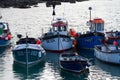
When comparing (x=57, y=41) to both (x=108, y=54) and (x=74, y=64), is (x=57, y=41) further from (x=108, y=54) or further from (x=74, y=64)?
(x=74, y=64)

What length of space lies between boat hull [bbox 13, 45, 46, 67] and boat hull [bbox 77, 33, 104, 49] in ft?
33.3

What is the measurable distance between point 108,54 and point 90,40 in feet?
30.6

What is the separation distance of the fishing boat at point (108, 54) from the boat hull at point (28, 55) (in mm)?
6831

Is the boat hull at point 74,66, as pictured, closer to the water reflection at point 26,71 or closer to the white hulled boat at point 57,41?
the water reflection at point 26,71

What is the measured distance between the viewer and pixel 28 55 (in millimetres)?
46281

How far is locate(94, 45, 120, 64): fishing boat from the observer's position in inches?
1813

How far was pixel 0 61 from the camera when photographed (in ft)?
164

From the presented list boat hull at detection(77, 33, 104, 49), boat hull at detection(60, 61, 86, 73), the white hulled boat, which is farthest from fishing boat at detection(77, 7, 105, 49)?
boat hull at detection(60, 61, 86, 73)

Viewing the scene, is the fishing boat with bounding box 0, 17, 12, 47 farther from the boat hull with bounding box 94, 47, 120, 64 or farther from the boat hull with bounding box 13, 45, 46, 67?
the boat hull with bounding box 94, 47, 120, 64

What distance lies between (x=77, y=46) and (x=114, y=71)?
44.6ft

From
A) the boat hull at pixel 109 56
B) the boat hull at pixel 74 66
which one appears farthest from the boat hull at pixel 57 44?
the boat hull at pixel 74 66

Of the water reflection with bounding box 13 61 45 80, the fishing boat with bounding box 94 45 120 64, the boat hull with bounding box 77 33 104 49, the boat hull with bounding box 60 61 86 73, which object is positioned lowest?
the water reflection with bounding box 13 61 45 80

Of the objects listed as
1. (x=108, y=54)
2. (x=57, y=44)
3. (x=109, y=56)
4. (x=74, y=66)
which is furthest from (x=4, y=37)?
(x=74, y=66)

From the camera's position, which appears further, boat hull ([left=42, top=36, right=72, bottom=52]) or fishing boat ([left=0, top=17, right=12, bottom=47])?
fishing boat ([left=0, top=17, right=12, bottom=47])
